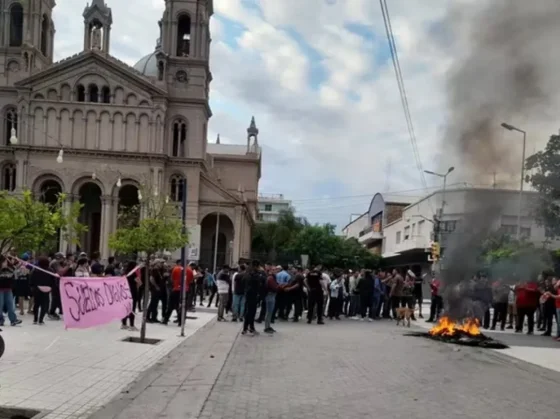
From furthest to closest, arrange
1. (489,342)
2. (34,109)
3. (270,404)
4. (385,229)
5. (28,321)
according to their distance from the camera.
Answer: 1. (385,229)
2. (34,109)
3. (28,321)
4. (489,342)
5. (270,404)

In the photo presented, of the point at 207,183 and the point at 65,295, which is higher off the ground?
the point at 207,183

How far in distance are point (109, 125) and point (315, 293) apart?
1506 inches

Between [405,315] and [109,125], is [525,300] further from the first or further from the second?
[109,125]

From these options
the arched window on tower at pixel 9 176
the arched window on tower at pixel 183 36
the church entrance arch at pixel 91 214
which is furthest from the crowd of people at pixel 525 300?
the arched window on tower at pixel 183 36

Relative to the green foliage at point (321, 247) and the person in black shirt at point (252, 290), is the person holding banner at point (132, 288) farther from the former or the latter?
the green foliage at point (321, 247)

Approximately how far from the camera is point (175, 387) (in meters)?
8.27

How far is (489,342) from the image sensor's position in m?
14.2

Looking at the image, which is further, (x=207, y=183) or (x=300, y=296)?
(x=207, y=183)

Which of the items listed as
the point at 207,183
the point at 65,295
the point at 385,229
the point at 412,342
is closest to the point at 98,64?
the point at 207,183

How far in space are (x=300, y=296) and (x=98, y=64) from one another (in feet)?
130

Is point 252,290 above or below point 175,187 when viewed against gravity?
below

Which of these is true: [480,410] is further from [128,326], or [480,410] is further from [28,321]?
[28,321]

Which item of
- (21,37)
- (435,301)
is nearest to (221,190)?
(21,37)

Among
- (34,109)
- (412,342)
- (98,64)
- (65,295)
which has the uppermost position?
(98,64)
